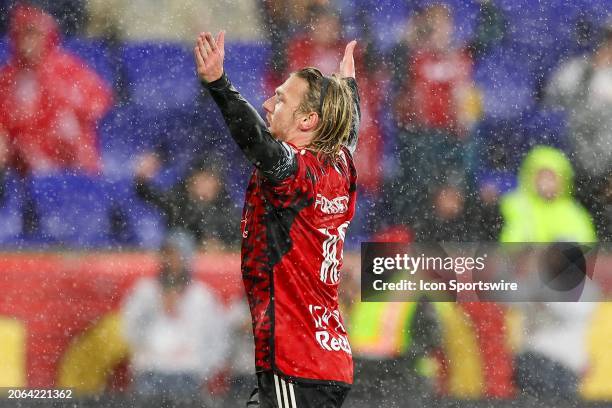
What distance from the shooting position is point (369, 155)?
16.4 feet

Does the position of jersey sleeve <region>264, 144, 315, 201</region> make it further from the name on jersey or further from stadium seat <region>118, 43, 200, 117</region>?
stadium seat <region>118, 43, 200, 117</region>

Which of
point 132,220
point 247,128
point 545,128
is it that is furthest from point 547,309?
point 247,128

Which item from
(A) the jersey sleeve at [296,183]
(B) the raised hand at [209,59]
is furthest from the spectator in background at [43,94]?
(B) the raised hand at [209,59]

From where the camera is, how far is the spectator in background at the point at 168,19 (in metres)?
5.01

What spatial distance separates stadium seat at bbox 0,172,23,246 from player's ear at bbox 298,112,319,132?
2.87 meters

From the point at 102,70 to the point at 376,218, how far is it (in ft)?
5.73

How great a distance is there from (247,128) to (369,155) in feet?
9.43

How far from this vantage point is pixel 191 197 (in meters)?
4.98

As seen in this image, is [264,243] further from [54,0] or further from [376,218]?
[54,0]

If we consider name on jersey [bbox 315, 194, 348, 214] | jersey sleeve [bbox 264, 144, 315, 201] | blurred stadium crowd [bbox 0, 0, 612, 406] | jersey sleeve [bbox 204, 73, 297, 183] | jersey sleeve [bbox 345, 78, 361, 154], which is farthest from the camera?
blurred stadium crowd [bbox 0, 0, 612, 406]

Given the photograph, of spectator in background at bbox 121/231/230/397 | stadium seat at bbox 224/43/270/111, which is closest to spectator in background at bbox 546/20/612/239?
stadium seat at bbox 224/43/270/111

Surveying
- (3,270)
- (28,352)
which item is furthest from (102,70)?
(28,352)

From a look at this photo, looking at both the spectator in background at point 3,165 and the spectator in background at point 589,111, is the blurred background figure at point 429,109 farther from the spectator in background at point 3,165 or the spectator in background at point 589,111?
the spectator in background at point 3,165

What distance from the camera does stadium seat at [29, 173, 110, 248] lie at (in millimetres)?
4961
